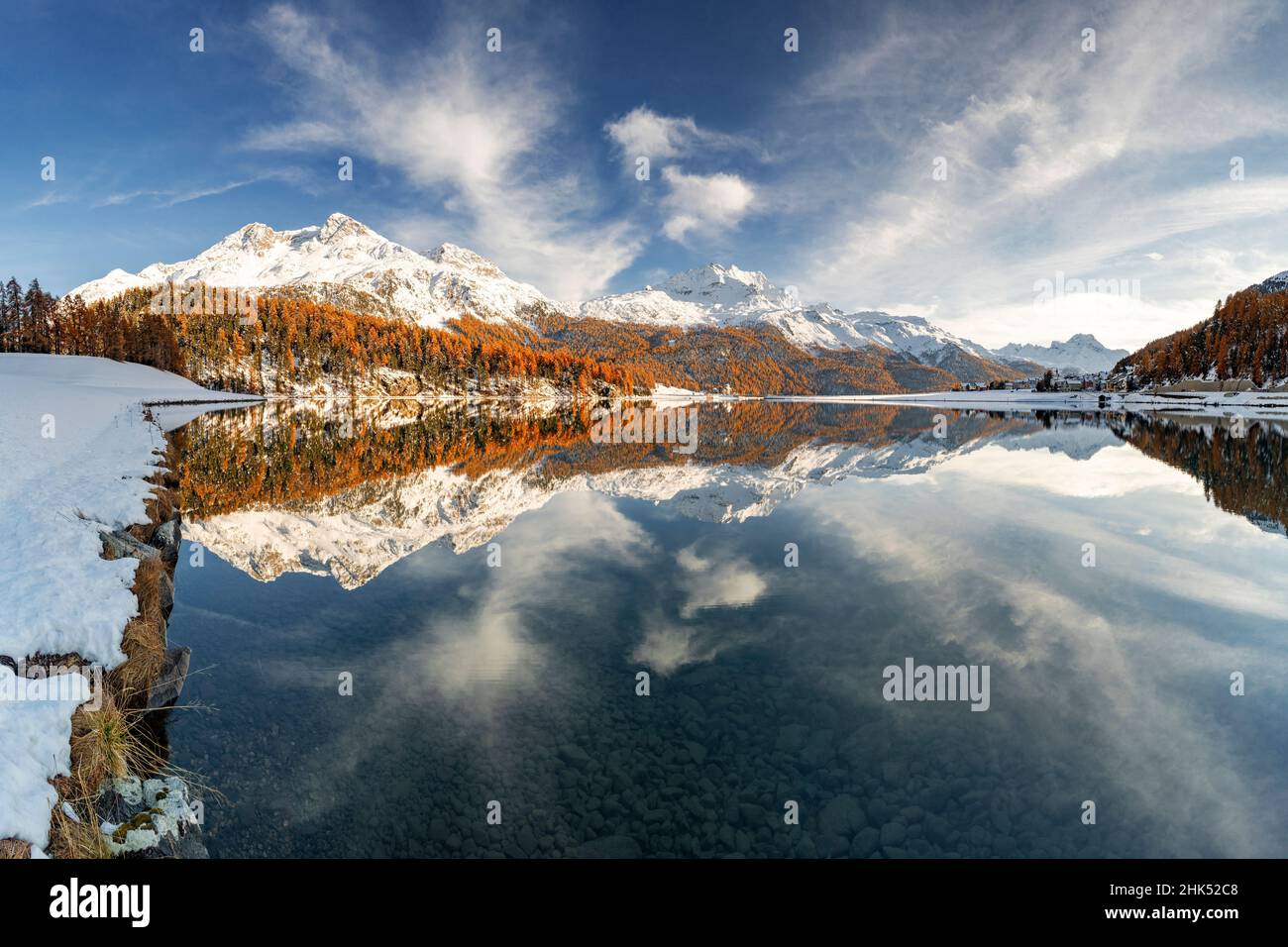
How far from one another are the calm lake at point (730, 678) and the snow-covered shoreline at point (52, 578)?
2.01 meters

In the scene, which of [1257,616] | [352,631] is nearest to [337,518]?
[352,631]

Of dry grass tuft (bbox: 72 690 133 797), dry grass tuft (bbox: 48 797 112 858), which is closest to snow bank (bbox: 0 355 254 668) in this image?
dry grass tuft (bbox: 72 690 133 797)

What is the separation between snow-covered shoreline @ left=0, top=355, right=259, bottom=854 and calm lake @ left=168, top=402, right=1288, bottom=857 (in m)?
2.01

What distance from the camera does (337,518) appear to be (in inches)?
899

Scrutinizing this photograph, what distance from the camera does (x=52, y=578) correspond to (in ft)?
32.1

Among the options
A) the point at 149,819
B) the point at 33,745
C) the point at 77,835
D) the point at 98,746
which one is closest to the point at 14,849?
the point at 77,835

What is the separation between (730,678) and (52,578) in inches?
495

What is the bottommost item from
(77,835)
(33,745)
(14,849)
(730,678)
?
(730,678)

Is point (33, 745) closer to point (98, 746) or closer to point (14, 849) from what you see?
point (98, 746)

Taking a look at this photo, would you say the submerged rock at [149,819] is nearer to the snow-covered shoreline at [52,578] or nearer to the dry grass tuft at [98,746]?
the dry grass tuft at [98,746]

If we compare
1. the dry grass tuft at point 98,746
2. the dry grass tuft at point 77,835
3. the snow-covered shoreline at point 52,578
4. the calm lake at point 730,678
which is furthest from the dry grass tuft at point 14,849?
the calm lake at point 730,678

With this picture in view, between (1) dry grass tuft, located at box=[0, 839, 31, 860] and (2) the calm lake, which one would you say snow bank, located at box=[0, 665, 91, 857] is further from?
(2) the calm lake
